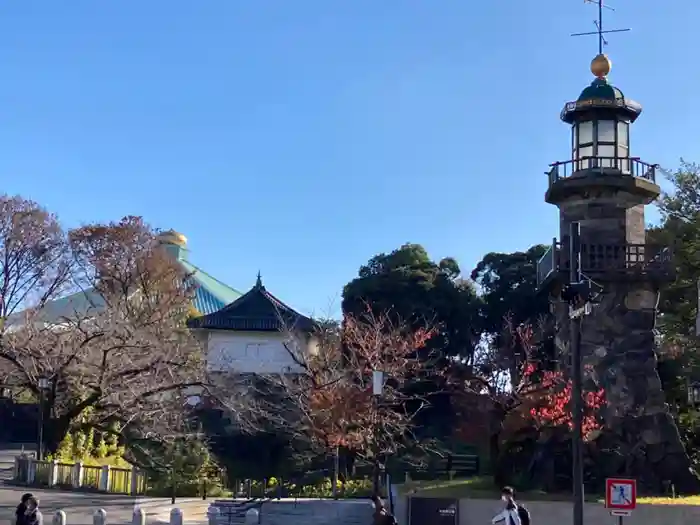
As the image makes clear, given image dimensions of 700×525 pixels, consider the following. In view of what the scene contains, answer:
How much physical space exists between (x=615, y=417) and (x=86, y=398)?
56.3 feet

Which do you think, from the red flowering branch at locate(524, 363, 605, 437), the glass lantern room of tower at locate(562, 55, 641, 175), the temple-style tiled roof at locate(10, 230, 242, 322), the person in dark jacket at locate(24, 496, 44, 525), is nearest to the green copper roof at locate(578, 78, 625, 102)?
the glass lantern room of tower at locate(562, 55, 641, 175)

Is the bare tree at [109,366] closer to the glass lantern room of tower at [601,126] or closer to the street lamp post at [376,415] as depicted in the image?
the street lamp post at [376,415]

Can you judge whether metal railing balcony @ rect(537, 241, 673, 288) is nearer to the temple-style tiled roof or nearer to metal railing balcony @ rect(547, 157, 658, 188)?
metal railing balcony @ rect(547, 157, 658, 188)

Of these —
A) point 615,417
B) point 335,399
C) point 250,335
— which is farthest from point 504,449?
point 250,335

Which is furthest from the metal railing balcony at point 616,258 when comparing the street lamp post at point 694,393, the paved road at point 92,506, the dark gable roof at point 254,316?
the dark gable roof at point 254,316

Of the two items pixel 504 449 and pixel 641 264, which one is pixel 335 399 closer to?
pixel 504 449

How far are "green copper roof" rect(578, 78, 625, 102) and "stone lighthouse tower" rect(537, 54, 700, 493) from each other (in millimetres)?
29

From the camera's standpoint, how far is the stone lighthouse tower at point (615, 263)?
2378 centimetres

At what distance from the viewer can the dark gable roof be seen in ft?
141

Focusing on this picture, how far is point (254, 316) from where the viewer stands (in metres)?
43.8

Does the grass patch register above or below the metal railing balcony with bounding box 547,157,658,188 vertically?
below

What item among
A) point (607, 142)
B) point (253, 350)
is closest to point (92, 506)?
point (607, 142)

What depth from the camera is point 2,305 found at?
40469 millimetres

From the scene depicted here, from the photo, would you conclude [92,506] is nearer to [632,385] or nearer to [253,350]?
[632,385]
